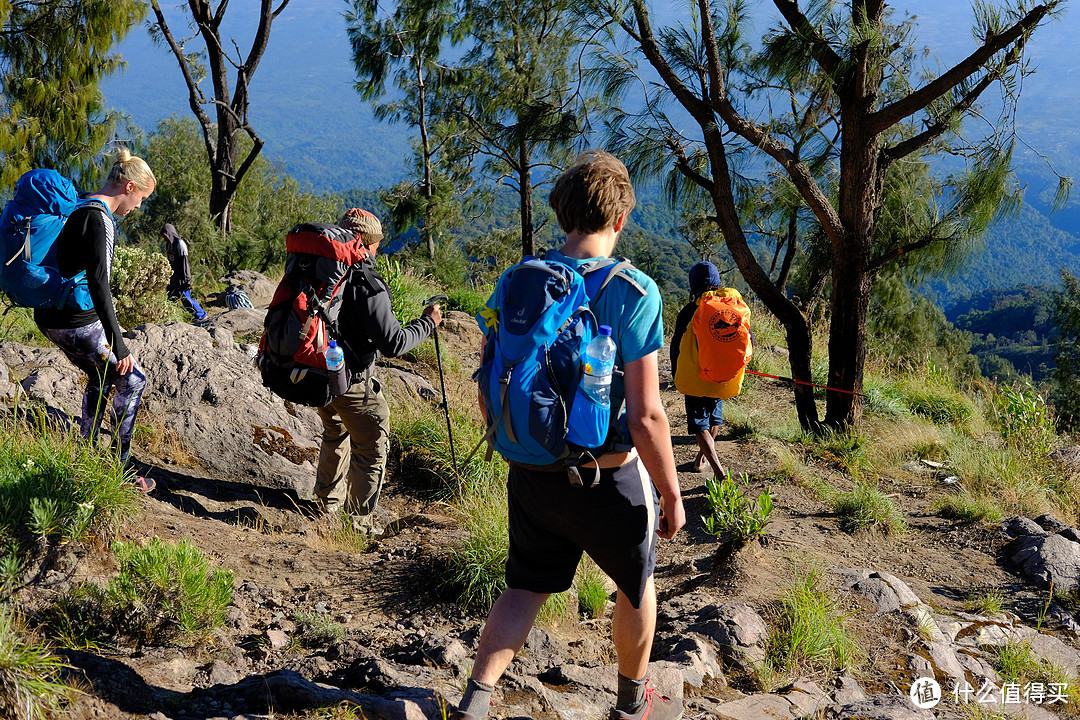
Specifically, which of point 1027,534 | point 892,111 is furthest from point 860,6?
point 1027,534

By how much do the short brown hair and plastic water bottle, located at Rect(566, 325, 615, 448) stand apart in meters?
0.33

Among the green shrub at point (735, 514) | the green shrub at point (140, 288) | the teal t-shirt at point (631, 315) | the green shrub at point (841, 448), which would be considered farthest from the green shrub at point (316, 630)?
the green shrub at point (841, 448)

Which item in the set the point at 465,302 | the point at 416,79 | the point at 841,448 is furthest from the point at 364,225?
the point at 416,79

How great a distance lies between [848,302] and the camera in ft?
21.9

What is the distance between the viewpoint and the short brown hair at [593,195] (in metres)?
2.07

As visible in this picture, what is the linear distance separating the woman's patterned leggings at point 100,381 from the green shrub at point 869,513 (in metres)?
4.29

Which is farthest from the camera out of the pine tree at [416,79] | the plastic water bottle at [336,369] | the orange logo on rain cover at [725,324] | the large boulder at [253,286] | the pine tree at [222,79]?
the pine tree at [416,79]

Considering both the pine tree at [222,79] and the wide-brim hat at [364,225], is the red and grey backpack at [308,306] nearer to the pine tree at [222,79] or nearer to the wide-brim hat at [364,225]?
the wide-brim hat at [364,225]

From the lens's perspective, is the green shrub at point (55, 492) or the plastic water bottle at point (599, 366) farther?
the green shrub at point (55, 492)

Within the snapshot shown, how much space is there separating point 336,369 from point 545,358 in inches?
65.9

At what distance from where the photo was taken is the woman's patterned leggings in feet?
11.3

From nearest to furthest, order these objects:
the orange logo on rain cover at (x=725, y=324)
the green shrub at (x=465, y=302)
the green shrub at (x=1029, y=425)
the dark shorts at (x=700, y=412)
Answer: the orange logo on rain cover at (x=725, y=324), the dark shorts at (x=700, y=412), the green shrub at (x=1029, y=425), the green shrub at (x=465, y=302)

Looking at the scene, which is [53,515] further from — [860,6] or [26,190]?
[860,6]

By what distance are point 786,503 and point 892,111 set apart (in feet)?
10.9
